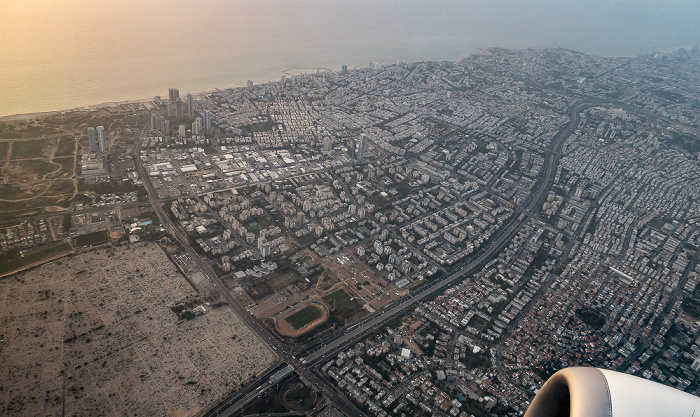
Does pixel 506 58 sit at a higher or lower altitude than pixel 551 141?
higher

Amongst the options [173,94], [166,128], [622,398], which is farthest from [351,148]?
[622,398]

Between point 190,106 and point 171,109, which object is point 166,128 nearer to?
point 171,109

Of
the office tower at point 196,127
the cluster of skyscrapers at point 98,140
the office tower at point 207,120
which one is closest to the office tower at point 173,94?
the office tower at point 207,120

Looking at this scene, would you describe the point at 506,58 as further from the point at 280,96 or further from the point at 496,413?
the point at 496,413

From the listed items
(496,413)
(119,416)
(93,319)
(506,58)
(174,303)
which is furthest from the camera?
(506,58)

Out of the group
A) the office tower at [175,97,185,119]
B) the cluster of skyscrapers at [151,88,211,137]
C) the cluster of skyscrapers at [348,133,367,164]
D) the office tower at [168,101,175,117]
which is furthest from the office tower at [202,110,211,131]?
the cluster of skyscrapers at [348,133,367,164]

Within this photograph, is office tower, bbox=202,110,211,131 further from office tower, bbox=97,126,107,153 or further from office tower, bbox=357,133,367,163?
office tower, bbox=357,133,367,163

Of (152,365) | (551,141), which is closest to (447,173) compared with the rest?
(551,141)
